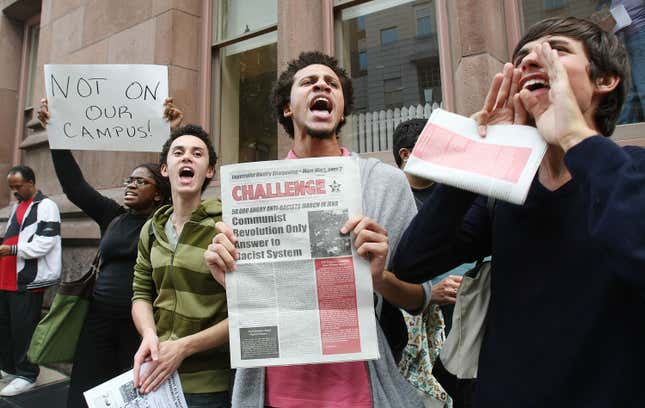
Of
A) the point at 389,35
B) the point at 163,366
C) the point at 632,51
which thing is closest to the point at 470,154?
the point at 163,366

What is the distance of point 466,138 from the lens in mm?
1173

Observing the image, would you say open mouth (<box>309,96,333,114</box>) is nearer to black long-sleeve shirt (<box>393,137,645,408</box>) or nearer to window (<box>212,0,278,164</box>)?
black long-sleeve shirt (<box>393,137,645,408</box>)

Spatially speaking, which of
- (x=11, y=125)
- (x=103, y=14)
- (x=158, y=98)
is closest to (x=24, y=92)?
(x=11, y=125)

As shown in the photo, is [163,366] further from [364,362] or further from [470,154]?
[470,154]

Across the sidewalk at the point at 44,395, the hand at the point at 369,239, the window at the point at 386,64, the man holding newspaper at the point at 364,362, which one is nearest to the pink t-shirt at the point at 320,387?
the man holding newspaper at the point at 364,362

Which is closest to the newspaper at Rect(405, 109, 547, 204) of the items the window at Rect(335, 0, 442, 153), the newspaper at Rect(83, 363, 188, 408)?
the newspaper at Rect(83, 363, 188, 408)

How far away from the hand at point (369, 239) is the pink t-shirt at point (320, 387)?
36 cm

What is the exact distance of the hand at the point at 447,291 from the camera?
1.85 m

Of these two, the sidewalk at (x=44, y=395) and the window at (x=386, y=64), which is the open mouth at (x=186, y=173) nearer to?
the window at (x=386, y=64)

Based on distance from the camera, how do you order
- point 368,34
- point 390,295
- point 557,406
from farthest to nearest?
1. point 368,34
2. point 390,295
3. point 557,406

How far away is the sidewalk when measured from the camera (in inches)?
161

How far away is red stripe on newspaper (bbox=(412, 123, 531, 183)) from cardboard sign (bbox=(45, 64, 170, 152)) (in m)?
2.55

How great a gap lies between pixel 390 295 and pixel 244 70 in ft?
14.9

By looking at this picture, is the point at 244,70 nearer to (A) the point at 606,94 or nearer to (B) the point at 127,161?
(B) the point at 127,161
